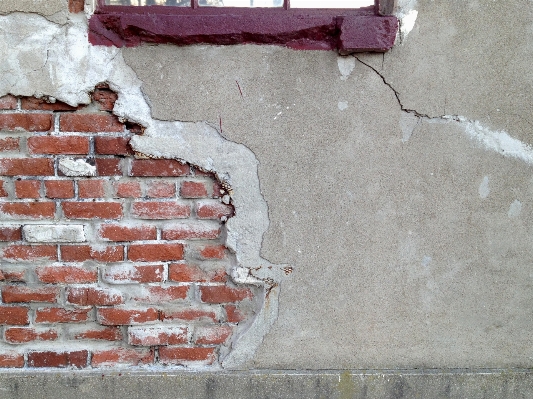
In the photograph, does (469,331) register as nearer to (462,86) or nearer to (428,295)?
(428,295)

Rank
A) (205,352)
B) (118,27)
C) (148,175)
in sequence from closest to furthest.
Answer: (118,27), (148,175), (205,352)

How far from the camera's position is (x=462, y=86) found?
1.89 meters

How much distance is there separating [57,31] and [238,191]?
3.01 ft

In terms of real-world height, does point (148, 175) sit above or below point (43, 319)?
above

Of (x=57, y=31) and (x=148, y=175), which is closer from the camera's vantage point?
(x=57, y=31)

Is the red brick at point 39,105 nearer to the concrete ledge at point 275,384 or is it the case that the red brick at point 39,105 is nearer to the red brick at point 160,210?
the red brick at point 160,210

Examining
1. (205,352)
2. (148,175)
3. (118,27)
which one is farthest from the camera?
(205,352)

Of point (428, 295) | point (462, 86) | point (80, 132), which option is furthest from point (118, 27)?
point (428, 295)

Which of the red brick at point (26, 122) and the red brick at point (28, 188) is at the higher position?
the red brick at point (26, 122)

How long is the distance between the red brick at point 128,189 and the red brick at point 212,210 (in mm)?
249

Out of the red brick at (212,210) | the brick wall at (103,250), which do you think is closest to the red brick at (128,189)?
the brick wall at (103,250)

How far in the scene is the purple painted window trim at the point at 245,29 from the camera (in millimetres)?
1776

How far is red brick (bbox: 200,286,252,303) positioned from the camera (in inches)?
78.2

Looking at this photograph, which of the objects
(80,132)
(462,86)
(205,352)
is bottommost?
(205,352)
